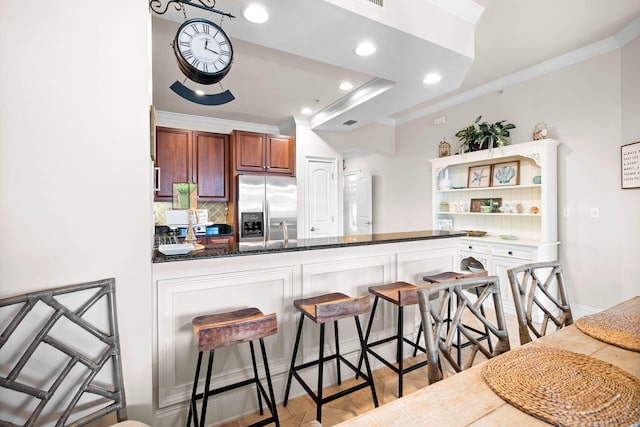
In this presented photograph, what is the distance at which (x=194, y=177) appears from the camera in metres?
4.33

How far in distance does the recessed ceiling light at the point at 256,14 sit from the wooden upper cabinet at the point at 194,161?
2.79m

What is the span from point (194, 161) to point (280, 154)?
125 centimetres

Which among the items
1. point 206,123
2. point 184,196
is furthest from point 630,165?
point 206,123

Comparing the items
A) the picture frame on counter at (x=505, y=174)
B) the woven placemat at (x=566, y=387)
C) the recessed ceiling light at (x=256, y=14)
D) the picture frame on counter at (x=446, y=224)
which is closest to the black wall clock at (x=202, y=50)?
the recessed ceiling light at (x=256, y=14)

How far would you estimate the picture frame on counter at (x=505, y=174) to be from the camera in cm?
366

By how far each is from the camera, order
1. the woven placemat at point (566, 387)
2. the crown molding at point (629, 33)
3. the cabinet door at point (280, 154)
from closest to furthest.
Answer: the woven placemat at point (566, 387) < the crown molding at point (629, 33) < the cabinet door at point (280, 154)

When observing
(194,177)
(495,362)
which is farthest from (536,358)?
(194,177)

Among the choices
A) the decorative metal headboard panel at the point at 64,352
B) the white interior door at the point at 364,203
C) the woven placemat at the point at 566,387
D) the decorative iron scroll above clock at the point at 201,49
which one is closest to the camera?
the woven placemat at the point at 566,387

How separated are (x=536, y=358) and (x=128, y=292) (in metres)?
1.65

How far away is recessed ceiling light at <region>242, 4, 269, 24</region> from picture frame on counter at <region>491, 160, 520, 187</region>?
3336 mm

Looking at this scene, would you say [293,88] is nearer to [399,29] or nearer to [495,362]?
[399,29]

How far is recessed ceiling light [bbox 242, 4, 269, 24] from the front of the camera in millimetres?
1793

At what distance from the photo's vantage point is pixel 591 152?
10.2 feet

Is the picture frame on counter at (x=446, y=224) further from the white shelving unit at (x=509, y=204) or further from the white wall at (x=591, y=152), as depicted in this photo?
the white wall at (x=591, y=152)
